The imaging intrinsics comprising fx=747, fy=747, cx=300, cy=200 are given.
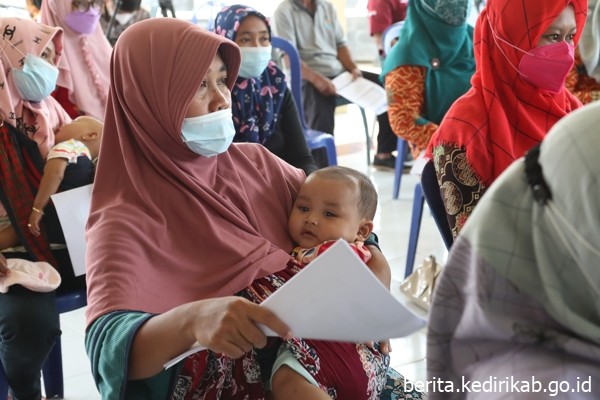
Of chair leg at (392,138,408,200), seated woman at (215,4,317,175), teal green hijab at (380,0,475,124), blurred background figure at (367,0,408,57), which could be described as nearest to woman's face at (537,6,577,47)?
seated woman at (215,4,317,175)

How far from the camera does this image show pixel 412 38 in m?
3.09

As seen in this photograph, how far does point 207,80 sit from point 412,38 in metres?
1.75

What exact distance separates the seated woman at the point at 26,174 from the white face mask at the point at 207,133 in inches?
28.5

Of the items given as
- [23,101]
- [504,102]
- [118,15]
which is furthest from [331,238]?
[118,15]

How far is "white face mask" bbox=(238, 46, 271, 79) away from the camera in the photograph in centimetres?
287

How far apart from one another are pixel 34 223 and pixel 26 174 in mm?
157

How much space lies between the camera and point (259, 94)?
2887mm

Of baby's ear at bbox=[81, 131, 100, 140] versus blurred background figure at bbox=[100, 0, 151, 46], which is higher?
baby's ear at bbox=[81, 131, 100, 140]

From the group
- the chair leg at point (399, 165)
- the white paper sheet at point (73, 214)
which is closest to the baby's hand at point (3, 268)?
the white paper sheet at point (73, 214)

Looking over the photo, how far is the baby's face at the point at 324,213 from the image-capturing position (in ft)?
5.02

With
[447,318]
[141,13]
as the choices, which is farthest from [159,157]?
[141,13]

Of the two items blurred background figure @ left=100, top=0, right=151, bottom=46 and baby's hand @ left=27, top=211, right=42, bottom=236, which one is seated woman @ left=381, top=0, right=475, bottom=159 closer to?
baby's hand @ left=27, top=211, right=42, bottom=236

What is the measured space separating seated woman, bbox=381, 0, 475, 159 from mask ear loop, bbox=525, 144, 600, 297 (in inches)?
85.5

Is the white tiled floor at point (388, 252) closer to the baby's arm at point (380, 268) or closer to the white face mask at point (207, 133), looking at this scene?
the baby's arm at point (380, 268)
